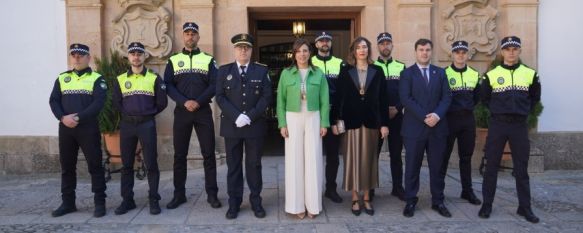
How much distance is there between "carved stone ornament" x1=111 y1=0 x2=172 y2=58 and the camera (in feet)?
28.2

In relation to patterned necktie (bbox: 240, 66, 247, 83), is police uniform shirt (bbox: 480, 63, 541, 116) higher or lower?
lower

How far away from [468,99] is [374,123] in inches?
51.3

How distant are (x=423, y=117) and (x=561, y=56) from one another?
182 inches

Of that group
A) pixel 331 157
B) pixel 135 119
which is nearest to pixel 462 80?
pixel 331 157

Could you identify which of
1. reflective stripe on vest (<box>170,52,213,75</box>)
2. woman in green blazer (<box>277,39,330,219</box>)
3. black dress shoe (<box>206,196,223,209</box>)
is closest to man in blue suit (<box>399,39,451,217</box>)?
woman in green blazer (<box>277,39,330,219</box>)

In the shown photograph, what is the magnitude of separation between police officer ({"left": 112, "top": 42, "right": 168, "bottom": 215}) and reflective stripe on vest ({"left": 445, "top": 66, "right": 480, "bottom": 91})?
3.29 meters

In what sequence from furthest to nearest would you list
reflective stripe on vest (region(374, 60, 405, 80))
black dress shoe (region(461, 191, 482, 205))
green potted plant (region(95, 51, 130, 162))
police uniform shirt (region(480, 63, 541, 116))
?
green potted plant (region(95, 51, 130, 162)) → reflective stripe on vest (region(374, 60, 405, 80)) → black dress shoe (region(461, 191, 482, 205)) → police uniform shirt (region(480, 63, 541, 116))

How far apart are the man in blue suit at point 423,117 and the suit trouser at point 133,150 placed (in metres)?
2.77

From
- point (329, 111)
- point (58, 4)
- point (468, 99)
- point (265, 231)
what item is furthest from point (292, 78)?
point (58, 4)

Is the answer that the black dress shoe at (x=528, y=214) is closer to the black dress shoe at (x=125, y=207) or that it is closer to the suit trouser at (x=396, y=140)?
the suit trouser at (x=396, y=140)

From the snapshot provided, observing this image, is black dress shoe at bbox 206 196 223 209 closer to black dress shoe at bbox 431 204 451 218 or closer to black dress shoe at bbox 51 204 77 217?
black dress shoe at bbox 51 204 77 217

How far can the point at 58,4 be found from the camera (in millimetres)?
8688

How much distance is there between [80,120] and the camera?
5.76 metres

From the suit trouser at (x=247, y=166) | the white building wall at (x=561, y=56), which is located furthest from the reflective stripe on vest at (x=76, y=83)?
the white building wall at (x=561, y=56)
